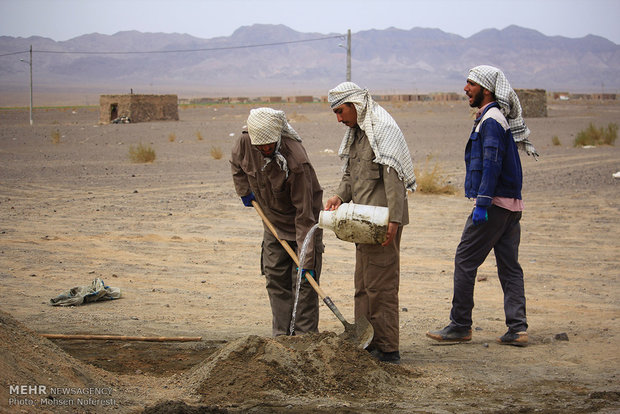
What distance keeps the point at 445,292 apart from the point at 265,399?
335cm

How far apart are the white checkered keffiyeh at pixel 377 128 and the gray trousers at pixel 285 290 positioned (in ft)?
2.69

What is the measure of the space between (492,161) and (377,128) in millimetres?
960

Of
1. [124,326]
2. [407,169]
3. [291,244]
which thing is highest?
[407,169]

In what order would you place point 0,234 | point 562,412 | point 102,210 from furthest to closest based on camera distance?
point 102,210 → point 0,234 → point 562,412

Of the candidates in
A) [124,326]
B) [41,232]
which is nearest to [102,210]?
[41,232]

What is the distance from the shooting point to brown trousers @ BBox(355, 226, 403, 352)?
4.96m

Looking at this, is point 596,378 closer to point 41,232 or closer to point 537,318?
point 537,318

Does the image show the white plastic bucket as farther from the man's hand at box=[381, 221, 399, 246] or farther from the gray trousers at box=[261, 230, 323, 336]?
the gray trousers at box=[261, 230, 323, 336]

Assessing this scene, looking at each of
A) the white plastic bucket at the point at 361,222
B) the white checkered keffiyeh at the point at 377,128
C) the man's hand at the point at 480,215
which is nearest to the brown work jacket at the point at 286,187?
the white plastic bucket at the point at 361,222

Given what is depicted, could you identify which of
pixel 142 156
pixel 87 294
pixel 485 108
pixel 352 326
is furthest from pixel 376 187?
pixel 142 156

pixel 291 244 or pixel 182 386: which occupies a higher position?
pixel 291 244

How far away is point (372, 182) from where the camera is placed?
16.2ft

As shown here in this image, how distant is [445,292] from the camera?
284 inches

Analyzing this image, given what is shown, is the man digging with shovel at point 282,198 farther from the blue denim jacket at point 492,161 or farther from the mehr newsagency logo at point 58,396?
the mehr newsagency logo at point 58,396
